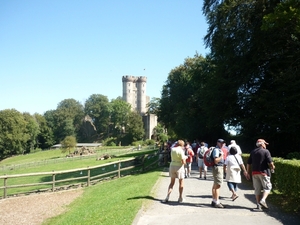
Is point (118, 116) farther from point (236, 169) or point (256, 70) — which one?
point (236, 169)

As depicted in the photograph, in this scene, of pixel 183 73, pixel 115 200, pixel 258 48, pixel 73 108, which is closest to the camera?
pixel 115 200

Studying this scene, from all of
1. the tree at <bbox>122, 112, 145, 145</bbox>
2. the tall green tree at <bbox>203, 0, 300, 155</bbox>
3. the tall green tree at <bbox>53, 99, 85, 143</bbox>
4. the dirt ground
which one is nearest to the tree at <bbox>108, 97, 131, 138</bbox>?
the tree at <bbox>122, 112, 145, 145</bbox>

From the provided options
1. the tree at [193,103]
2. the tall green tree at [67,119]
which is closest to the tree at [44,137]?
the tall green tree at [67,119]

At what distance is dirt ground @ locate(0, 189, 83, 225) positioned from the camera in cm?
1239

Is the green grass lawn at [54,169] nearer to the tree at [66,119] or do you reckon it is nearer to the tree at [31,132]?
the tree at [31,132]

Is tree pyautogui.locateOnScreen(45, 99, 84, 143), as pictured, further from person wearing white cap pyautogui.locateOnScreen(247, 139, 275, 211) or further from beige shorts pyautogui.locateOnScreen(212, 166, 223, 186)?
person wearing white cap pyautogui.locateOnScreen(247, 139, 275, 211)

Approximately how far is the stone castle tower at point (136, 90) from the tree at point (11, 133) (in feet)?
196

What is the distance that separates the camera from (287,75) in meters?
18.4

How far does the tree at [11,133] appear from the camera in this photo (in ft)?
257

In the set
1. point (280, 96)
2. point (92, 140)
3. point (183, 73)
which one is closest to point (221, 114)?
point (280, 96)

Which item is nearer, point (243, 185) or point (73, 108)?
point (243, 185)

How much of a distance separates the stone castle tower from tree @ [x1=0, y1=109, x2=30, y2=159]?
59841mm

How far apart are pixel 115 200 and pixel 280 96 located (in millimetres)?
12692

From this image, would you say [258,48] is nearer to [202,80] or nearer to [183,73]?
[202,80]
